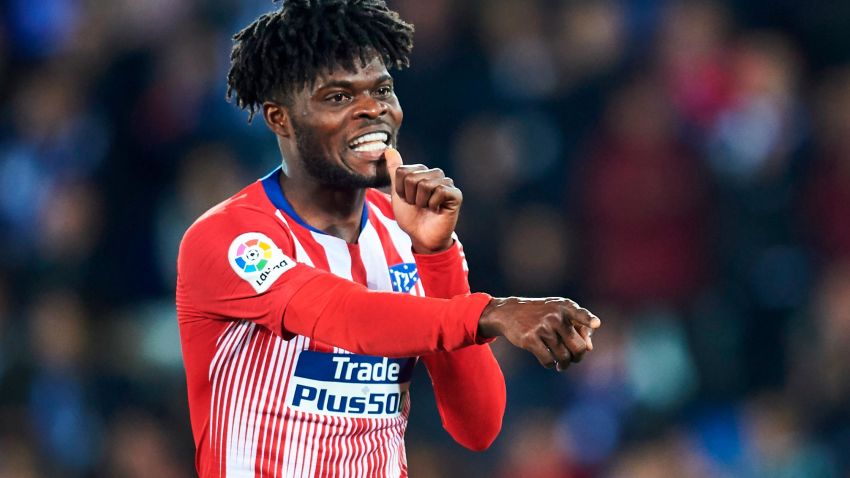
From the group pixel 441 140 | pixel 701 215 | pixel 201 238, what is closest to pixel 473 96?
pixel 441 140

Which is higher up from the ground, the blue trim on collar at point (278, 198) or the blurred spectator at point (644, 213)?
the blue trim on collar at point (278, 198)

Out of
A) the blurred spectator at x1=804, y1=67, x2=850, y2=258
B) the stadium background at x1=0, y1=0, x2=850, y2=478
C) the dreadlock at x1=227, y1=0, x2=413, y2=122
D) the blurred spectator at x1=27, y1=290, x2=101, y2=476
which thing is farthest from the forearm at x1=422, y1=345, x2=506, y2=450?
the blurred spectator at x1=27, y1=290, x2=101, y2=476

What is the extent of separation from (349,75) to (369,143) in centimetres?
18

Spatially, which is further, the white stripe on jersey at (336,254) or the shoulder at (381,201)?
the shoulder at (381,201)

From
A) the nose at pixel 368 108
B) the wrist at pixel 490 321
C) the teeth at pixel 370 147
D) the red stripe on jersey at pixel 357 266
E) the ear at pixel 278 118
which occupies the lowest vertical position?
the red stripe on jersey at pixel 357 266

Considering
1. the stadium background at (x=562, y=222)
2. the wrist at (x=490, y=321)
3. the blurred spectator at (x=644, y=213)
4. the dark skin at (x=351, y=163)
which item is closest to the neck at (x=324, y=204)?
the dark skin at (x=351, y=163)

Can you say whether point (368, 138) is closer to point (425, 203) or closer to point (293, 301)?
point (425, 203)

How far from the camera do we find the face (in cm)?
332

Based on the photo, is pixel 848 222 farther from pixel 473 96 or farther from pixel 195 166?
pixel 195 166

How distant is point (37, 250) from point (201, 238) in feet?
13.3

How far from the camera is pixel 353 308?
293cm

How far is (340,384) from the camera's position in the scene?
3.31 metres

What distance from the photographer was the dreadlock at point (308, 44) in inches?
130

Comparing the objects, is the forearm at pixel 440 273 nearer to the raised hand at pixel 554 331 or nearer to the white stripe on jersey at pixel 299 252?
the white stripe on jersey at pixel 299 252
